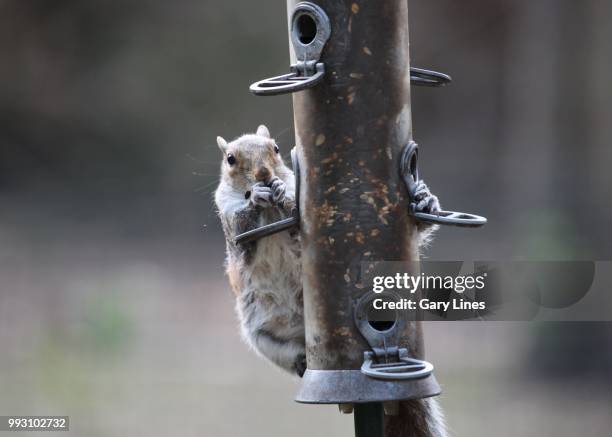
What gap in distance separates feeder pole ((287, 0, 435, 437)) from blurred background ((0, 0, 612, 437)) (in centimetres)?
340

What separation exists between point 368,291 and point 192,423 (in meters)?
3.90

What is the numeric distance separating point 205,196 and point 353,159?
560 cm

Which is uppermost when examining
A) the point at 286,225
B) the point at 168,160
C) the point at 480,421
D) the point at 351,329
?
the point at 168,160

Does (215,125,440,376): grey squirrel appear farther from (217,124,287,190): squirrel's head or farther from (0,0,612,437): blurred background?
(0,0,612,437): blurred background

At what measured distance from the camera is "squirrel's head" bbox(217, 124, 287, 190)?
12.7 ft

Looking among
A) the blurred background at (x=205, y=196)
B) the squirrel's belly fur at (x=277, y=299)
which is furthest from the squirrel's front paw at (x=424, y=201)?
the blurred background at (x=205, y=196)

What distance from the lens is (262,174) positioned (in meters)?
3.82

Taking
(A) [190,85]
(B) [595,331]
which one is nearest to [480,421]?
(B) [595,331]

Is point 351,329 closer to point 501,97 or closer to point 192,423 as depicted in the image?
point 192,423

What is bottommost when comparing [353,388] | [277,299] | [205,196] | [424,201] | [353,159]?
[353,388]

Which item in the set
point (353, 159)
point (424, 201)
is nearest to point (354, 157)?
point (353, 159)

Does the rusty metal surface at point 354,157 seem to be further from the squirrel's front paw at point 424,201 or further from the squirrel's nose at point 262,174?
the squirrel's nose at point 262,174

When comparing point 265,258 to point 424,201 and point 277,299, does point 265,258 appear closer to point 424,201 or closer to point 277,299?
point 277,299

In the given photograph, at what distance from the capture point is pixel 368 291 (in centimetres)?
334
